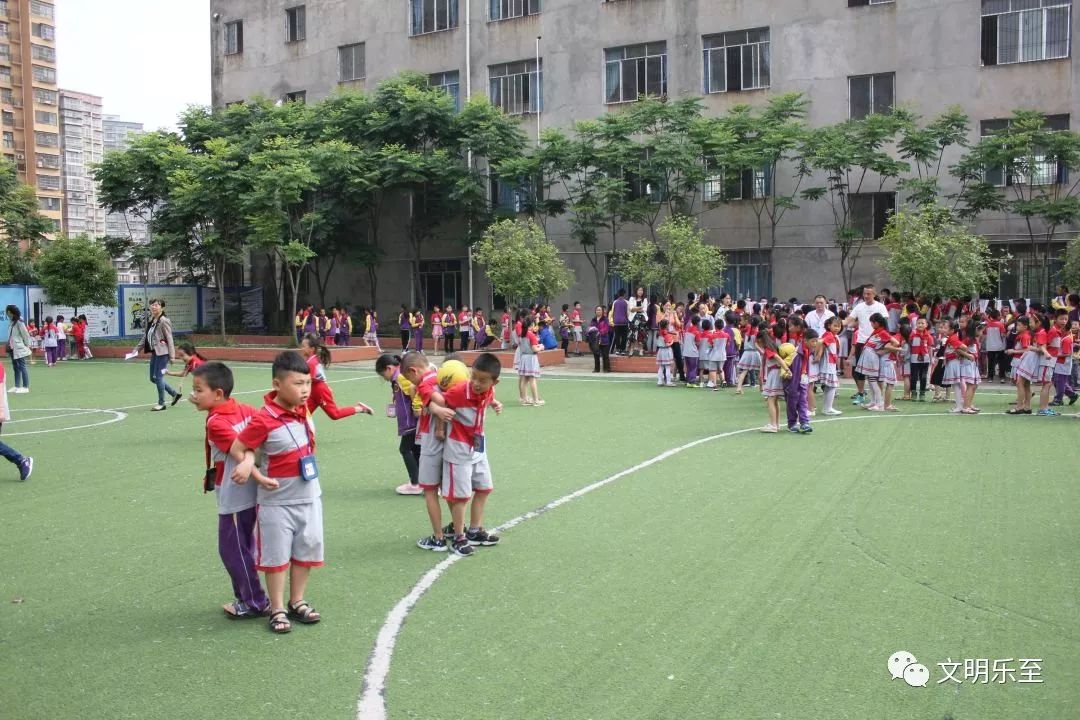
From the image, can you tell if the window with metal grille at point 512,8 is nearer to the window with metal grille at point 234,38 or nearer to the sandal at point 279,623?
the window with metal grille at point 234,38

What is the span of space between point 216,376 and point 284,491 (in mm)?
879

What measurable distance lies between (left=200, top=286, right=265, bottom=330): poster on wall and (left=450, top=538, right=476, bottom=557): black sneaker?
3559cm

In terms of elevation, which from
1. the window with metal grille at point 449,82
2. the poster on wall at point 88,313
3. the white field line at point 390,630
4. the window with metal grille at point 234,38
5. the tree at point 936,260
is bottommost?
the white field line at point 390,630

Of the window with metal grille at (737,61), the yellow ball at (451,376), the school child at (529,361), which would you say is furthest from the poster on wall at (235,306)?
the yellow ball at (451,376)

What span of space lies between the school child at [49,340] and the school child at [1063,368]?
26.4m

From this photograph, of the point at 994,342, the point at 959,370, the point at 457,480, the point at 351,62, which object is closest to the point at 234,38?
the point at 351,62

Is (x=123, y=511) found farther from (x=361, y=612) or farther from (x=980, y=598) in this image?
(x=980, y=598)

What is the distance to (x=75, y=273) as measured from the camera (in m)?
34.4

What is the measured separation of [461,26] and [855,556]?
3353 centimetres

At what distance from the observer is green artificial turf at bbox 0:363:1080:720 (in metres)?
4.99

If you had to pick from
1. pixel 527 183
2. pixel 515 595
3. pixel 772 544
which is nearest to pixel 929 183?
pixel 527 183

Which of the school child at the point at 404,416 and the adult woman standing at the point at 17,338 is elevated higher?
the adult woman standing at the point at 17,338

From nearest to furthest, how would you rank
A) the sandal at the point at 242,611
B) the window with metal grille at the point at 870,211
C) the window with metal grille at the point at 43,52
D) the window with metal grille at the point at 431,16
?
1. the sandal at the point at 242,611
2. the window with metal grille at the point at 870,211
3. the window with metal grille at the point at 431,16
4. the window with metal grille at the point at 43,52

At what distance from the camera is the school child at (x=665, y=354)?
2088cm
